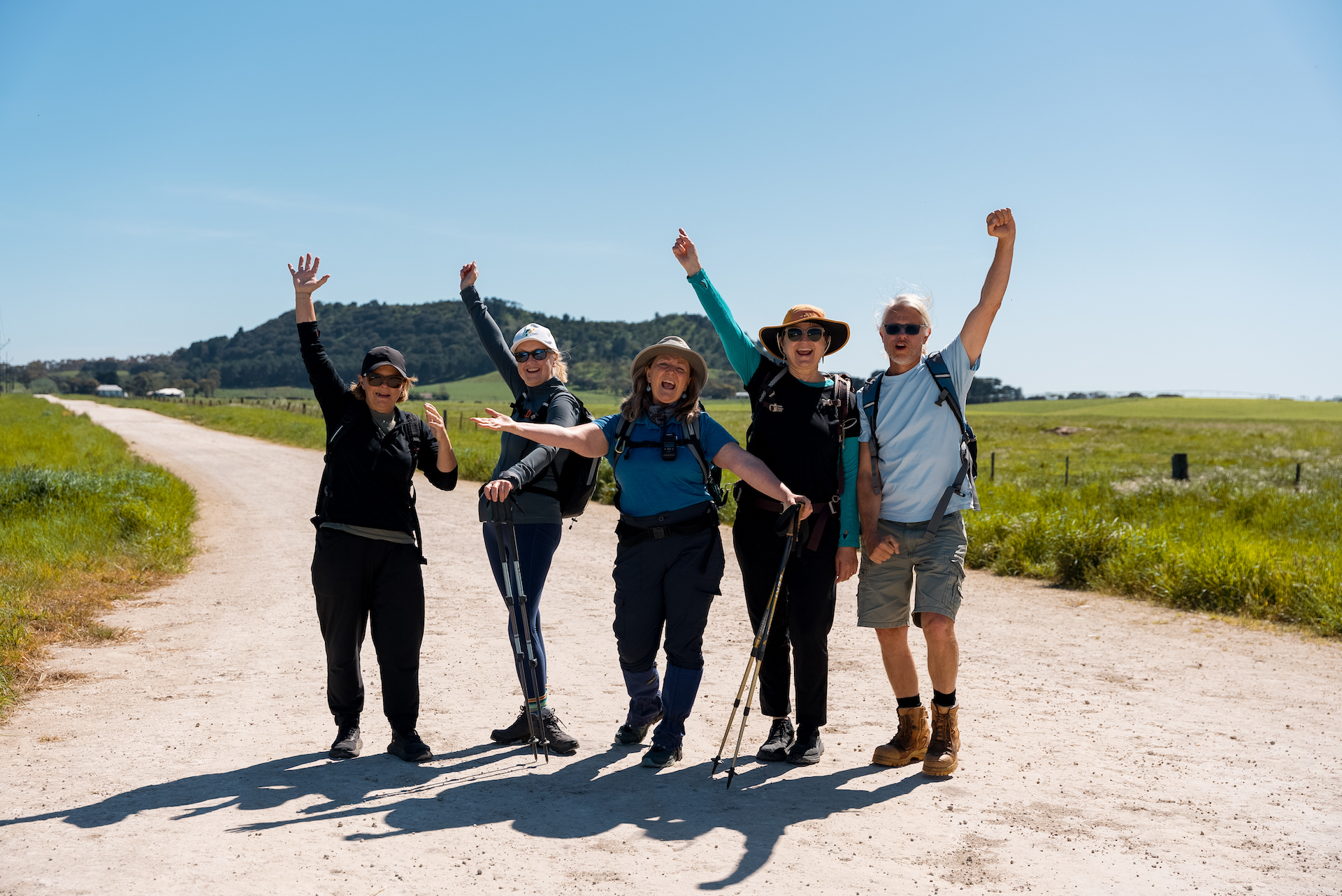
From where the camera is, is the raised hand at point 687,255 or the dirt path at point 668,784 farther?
the raised hand at point 687,255

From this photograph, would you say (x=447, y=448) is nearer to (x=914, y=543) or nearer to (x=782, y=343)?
(x=782, y=343)

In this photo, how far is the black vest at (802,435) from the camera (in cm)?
451

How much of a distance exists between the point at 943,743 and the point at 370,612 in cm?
283

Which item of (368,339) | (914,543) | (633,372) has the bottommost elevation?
(914,543)

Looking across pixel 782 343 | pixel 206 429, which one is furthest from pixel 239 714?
pixel 206 429

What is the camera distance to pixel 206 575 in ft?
32.7

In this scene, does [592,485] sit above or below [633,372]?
below

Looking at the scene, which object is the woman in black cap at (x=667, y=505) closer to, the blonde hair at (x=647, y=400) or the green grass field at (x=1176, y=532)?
the blonde hair at (x=647, y=400)

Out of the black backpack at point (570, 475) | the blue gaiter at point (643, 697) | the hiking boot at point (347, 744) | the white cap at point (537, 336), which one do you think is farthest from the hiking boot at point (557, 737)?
the white cap at point (537, 336)

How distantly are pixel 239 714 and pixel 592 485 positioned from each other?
245cm

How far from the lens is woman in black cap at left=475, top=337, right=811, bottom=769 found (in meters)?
4.50

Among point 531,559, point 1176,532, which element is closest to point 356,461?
point 531,559

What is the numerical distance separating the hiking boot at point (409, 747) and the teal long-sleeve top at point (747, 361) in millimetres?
2253

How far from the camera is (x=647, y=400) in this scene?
4633mm
